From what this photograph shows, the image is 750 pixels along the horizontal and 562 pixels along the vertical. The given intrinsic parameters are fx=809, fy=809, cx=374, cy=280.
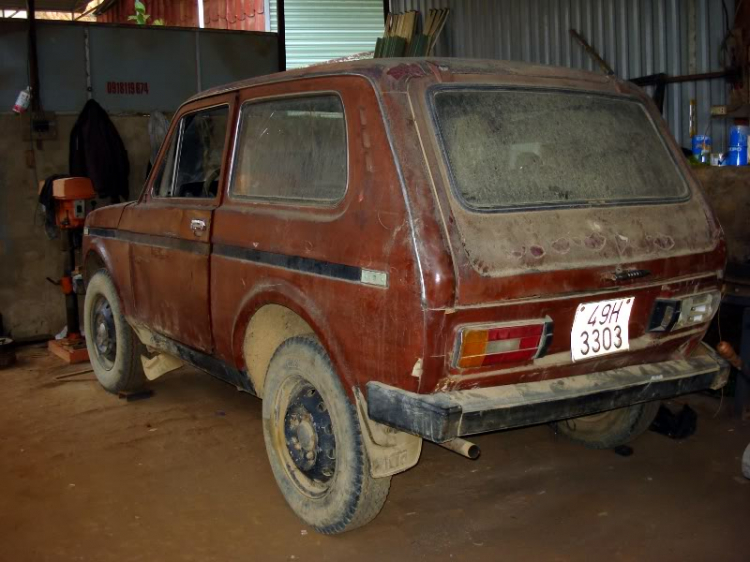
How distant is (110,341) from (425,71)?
135 inches

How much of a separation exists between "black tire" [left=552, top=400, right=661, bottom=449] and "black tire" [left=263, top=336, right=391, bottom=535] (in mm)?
1501

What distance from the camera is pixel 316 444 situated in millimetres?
3473

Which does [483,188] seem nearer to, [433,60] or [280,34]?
[433,60]

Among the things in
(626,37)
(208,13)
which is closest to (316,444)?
(626,37)

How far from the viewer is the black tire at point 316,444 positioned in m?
3.24

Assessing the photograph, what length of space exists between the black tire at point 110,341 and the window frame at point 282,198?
68.9 inches

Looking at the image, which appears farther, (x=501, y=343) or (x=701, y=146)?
(x=701, y=146)

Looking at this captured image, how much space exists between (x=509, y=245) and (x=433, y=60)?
85cm

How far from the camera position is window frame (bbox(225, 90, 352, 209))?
3.20 metres

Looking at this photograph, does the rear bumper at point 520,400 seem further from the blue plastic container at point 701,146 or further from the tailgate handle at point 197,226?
the blue plastic container at point 701,146

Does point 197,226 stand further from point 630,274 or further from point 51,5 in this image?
point 51,5

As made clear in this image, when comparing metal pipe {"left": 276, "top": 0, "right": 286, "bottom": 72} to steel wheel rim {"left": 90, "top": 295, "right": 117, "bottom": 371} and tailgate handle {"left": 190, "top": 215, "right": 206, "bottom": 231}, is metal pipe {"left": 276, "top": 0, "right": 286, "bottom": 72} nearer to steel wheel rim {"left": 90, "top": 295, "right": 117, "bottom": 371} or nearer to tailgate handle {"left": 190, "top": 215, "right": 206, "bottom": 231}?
steel wheel rim {"left": 90, "top": 295, "right": 117, "bottom": 371}


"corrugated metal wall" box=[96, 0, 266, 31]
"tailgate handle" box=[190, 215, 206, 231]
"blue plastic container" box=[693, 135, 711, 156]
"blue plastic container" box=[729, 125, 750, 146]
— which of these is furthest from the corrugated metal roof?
"blue plastic container" box=[729, 125, 750, 146]

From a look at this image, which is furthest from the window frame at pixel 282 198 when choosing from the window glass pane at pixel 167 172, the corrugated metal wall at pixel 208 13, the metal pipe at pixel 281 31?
the corrugated metal wall at pixel 208 13
